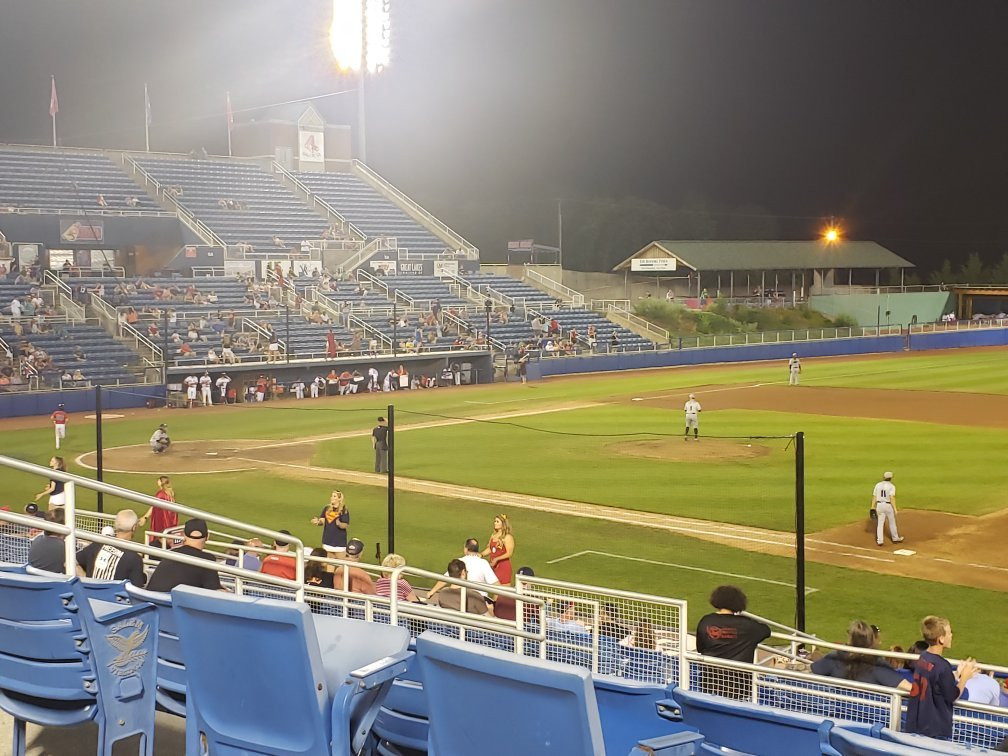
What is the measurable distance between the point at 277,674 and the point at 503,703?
97cm

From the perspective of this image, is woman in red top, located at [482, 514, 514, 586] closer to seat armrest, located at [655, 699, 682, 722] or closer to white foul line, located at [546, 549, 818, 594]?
white foul line, located at [546, 549, 818, 594]

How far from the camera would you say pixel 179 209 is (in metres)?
59.1

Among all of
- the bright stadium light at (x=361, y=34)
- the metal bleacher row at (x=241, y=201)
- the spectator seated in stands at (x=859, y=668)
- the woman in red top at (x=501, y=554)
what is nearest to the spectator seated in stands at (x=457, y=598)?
the woman in red top at (x=501, y=554)

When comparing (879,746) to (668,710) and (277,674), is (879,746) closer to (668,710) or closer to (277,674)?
(668,710)

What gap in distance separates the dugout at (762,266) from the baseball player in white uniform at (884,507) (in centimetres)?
6678

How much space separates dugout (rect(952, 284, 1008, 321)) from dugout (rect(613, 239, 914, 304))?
6.36 metres

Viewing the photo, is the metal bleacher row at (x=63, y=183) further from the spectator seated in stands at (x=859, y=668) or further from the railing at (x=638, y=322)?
the spectator seated in stands at (x=859, y=668)

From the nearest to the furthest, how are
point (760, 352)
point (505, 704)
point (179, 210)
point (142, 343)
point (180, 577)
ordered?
point (505, 704) → point (180, 577) → point (142, 343) → point (179, 210) → point (760, 352)

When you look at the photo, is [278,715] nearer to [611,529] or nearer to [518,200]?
[611,529]

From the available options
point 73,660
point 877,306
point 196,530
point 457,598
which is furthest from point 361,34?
point 73,660

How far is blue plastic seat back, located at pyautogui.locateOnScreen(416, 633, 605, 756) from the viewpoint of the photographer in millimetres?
3045

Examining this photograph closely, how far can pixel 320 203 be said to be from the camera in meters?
67.9

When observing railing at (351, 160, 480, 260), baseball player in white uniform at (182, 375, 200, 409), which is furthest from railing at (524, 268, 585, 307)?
baseball player in white uniform at (182, 375, 200, 409)

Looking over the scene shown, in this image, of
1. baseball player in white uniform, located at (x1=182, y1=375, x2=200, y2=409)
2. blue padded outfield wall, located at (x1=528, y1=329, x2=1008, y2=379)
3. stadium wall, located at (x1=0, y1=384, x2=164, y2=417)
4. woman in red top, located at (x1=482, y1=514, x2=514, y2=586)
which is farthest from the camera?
blue padded outfield wall, located at (x1=528, y1=329, x2=1008, y2=379)
